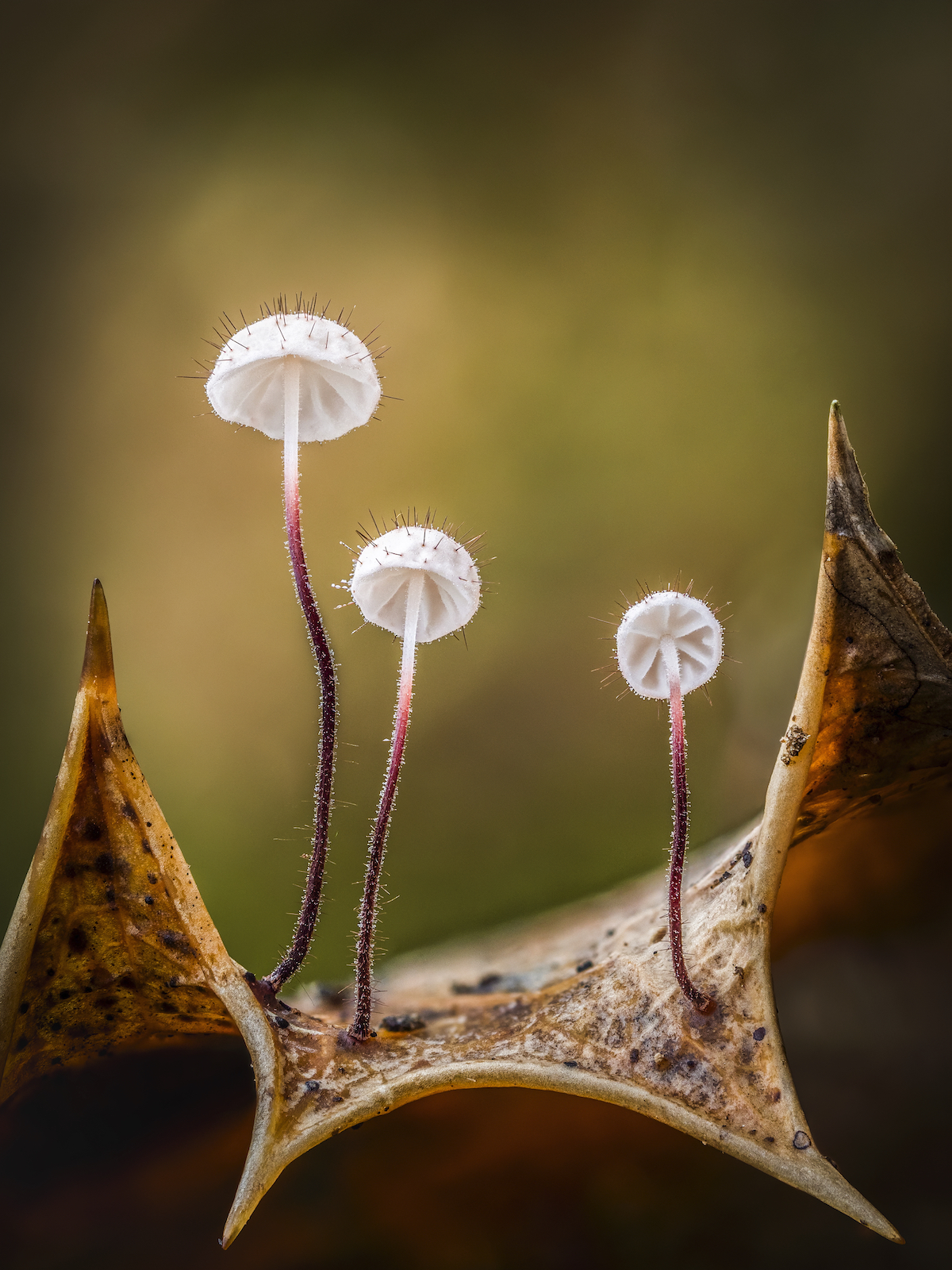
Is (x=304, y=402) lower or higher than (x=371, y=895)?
higher

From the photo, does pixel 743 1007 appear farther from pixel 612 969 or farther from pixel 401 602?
pixel 401 602

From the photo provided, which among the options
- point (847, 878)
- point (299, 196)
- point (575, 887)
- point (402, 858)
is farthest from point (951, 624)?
point (299, 196)

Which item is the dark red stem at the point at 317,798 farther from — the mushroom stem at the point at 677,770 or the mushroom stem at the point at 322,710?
the mushroom stem at the point at 677,770

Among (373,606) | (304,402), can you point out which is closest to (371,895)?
(373,606)

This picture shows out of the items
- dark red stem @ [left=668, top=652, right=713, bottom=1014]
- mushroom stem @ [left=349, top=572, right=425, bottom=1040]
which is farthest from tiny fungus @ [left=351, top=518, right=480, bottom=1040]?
dark red stem @ [left=668, top=652, right=713, bottom=1014]

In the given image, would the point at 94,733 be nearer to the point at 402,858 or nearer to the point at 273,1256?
the point at 273,1256

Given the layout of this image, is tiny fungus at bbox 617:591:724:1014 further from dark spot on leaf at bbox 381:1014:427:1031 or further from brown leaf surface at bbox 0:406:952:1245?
dark spot on leaf at bbox 381:1014:427:1031

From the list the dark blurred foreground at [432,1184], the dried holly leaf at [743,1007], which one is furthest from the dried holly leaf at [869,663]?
the dark blurred foreground at [432,1184]
